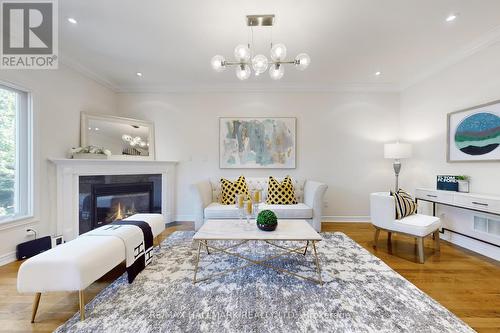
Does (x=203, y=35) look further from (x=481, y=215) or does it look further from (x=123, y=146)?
(x=481, y=215)

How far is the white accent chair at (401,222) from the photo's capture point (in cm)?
256

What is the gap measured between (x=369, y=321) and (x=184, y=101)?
4.19 meters

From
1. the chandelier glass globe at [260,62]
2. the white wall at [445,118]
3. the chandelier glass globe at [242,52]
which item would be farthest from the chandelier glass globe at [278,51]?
the white wall at [445,118]

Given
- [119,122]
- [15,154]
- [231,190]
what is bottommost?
[231,190]

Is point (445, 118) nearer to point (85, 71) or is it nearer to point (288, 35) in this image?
point (288, 35)

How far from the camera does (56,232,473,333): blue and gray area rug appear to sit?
4.96 feet

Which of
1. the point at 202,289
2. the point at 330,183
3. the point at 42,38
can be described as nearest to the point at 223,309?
the point at 202,289

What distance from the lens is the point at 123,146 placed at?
12.9ft

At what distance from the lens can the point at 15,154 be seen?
266 cm

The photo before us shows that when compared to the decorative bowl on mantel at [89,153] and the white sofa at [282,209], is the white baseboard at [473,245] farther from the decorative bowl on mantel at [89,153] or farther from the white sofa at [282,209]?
the decorative bowl on mantel at [89,153]

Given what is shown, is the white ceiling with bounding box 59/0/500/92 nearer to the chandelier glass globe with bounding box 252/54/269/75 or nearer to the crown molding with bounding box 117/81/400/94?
the crown molding with bounding box 117/81/400/94

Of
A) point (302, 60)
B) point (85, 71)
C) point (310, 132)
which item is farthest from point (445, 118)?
point (85, 71)

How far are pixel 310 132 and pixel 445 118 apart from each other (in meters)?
2.00

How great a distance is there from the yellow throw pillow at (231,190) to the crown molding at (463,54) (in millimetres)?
3452
